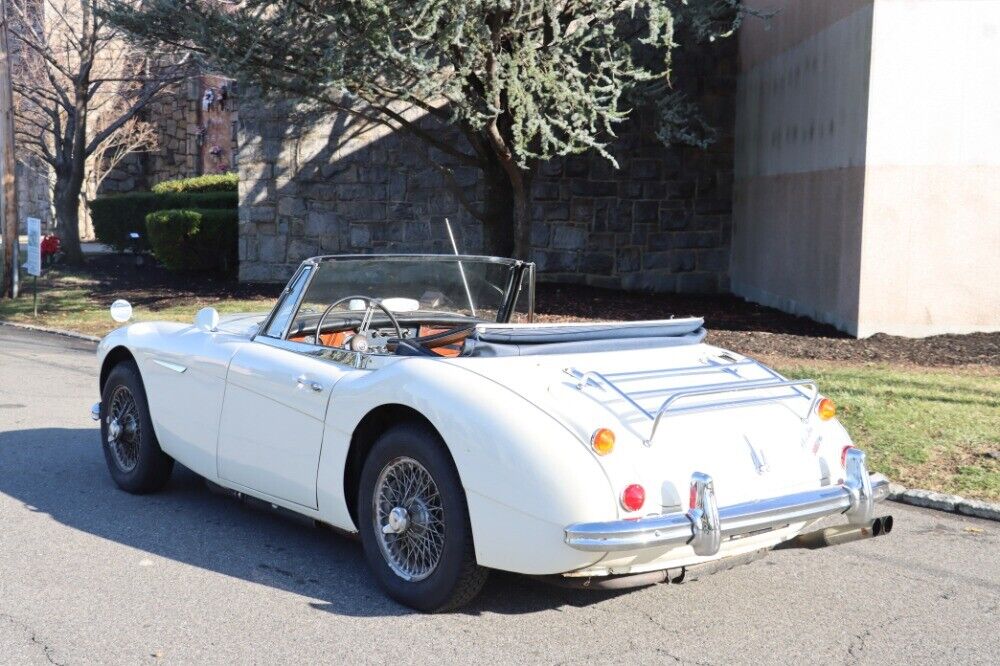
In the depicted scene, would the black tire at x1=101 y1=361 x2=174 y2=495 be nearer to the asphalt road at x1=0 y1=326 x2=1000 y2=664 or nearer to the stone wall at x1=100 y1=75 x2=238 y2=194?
the asphalt road at x1=0 y1=326 x2=1000 y2=664

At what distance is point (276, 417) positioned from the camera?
531 centimetres

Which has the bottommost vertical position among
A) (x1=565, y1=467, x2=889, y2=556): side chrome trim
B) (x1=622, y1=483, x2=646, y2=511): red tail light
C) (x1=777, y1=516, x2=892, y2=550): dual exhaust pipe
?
(x1=777, y1=516, x2=892, y2=550): dual exhaust pipe

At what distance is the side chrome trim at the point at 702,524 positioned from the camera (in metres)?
4.02

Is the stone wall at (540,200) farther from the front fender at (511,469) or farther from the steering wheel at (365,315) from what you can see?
the front fender at (511,469)

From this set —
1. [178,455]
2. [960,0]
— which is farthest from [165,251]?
[178,455]

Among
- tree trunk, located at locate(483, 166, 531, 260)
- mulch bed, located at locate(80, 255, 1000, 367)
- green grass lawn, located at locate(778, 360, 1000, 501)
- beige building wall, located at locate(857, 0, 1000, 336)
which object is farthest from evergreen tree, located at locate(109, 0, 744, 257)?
green grass lawn, located at locate(778, 360, 1000, 501)

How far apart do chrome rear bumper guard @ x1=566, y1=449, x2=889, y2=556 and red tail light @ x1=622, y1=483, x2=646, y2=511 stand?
0.05 m

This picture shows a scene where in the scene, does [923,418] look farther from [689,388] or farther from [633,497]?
[633,497]

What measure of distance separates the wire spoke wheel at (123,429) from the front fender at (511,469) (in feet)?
7.82

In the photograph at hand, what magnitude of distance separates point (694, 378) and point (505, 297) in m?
1.55

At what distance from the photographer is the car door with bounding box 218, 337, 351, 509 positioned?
16.8 ft

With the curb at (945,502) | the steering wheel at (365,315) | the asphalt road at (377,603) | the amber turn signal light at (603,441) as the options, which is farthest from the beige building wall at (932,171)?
the amber turn signal light at (603,441)

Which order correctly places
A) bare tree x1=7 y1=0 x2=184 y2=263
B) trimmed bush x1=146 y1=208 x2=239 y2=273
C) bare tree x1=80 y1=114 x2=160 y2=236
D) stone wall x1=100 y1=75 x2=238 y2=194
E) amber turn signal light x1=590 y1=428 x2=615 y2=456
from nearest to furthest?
amber turn signal light x1=590 y1=428 x2=615 y2=456
trimmed bush x1=146 y1=208 x2=239 y2=273
bare tree x1=7 y1=0 x2=184 y2=263
bare tree x1=80 y1=114 x2=160 y2=236
stone wall x1=100 y1=75 x2=238 y2=194

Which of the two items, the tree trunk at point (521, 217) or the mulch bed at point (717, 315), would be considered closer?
the mulch bed at point (717, 315)
